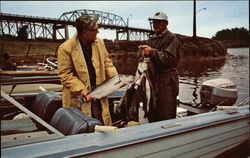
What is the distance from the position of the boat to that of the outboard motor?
641 mm

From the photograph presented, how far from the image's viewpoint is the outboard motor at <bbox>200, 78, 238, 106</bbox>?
15.2 ft

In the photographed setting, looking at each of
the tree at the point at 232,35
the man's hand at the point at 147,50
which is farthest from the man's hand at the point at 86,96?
the tree at the point at 232,35

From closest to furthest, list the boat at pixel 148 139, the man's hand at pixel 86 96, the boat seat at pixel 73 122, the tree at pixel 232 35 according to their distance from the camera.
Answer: the boat at pixel 148 139 < the boat seat at pixel 73 122 < the man's hand at pixel 86 96 < the tree at pixel 232 35

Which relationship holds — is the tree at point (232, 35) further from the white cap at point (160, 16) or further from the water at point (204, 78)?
the white cap at point (160, 16)

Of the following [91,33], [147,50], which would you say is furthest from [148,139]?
[91,33]

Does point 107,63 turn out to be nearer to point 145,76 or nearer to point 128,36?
point 145,76

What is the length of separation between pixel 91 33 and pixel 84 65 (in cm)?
39

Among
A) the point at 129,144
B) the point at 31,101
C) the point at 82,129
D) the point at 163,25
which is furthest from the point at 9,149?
the point at 163,25

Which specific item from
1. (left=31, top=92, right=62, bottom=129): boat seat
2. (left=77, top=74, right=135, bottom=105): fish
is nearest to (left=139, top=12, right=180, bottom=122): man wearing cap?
(left=77, top=74, right=135, bottom=105): fish

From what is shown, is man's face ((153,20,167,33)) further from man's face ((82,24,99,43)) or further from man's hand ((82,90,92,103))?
man's hand ((82,90,92,103))

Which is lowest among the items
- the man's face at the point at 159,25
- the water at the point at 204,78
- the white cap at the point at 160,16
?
the water at the point at 204,78

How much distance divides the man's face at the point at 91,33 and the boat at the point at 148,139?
1.10 meters

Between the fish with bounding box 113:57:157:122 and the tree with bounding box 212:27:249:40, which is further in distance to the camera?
the tree with bounding box 212:27:249:40

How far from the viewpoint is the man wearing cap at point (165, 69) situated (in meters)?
3.52
